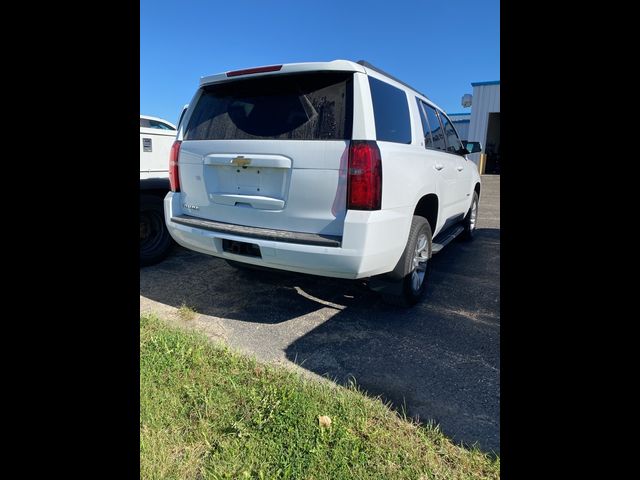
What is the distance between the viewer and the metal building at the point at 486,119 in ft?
72.7

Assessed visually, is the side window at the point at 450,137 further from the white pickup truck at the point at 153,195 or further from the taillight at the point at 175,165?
the white pickup truck at the point at 153,195

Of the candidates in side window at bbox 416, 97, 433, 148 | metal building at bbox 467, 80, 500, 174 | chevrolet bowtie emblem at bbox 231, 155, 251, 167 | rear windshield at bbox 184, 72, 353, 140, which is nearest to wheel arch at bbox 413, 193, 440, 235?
side window at bbox 416, 97, 433, 148

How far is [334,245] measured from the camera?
8.54ft

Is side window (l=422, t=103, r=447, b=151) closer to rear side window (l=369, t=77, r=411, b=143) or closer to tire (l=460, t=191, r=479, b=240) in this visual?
rear side window (l=369, t=77, r=411, b=143)

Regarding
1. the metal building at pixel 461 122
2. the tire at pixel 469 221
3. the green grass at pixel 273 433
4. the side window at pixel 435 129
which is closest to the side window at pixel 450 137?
the side window at pixel 435 129

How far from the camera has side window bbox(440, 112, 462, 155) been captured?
4.84m

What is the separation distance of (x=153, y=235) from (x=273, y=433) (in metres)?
3.62

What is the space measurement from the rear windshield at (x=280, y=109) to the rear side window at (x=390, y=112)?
0.87 ft
